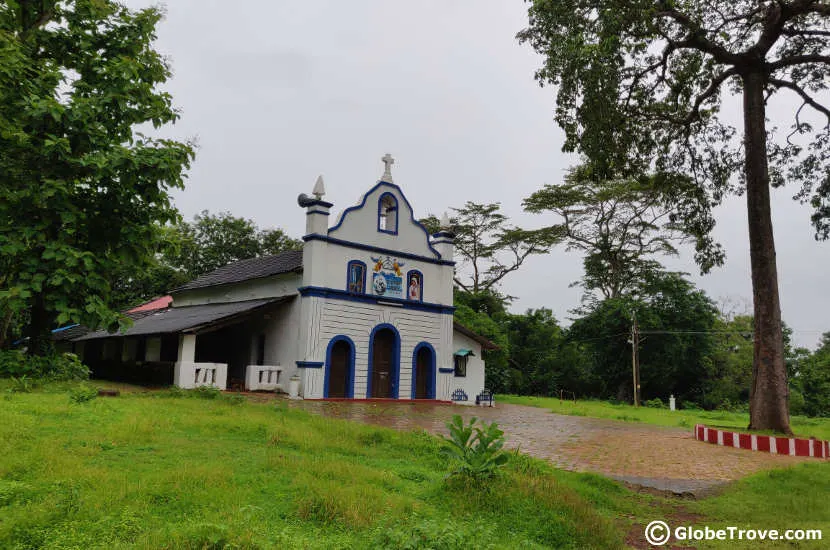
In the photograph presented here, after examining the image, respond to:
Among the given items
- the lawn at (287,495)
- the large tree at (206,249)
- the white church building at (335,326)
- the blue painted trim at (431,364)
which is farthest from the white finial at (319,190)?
the large tree at (206,249)

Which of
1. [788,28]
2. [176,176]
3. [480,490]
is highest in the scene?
[788,28]

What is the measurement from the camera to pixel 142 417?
837cm

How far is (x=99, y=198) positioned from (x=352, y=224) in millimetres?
9615

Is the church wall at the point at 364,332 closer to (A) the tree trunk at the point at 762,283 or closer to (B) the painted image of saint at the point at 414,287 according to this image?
(B) the painted image of saint at the point at 414,287

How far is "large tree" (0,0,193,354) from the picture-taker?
35.5 ft

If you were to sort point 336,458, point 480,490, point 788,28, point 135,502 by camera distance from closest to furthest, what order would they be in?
point 135,502, point 480,490, point 336,458, point 788,28

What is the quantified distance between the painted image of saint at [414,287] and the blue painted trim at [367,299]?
0.29 metres

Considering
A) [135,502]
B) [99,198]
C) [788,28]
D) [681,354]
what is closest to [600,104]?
[788,28]

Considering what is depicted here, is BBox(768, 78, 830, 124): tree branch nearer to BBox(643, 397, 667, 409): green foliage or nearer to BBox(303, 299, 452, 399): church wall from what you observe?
BBox(303, 299, 452, 399): church wall

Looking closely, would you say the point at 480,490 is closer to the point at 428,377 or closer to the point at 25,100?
the point at 25,100

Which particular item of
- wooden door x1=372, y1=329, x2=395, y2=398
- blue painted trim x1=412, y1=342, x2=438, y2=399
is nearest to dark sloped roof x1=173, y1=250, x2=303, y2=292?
wooden door x1=372, y1=329, x2=395, y2=398

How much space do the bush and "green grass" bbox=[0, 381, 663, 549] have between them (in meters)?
4.18

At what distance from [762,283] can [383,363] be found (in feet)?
39.6

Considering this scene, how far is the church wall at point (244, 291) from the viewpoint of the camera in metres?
20.6
